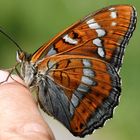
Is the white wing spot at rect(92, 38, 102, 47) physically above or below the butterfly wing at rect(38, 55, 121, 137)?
above

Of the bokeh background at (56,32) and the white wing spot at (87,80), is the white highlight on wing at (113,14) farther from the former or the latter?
the bokeh background at (56,32)

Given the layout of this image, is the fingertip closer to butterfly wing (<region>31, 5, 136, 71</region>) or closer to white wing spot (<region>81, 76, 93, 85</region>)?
butterfly wing (<region>31, 5, 136, 71</region>)

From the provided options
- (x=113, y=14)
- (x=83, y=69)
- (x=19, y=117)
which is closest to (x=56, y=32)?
(x=83, y=69)

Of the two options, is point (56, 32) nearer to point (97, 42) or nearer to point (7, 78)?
point (97, 42)

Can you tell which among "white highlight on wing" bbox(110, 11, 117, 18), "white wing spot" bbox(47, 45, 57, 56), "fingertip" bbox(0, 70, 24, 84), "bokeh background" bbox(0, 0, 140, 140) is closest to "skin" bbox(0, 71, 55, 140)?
"fingertip" bbox(0, 70, 24, 84)

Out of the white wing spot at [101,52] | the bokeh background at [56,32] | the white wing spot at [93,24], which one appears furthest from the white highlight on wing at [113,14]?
the bokeh background at [56,32]

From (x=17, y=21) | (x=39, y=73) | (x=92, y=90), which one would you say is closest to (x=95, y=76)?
(x=92, y=90)

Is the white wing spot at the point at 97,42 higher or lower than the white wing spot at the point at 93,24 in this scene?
lower
